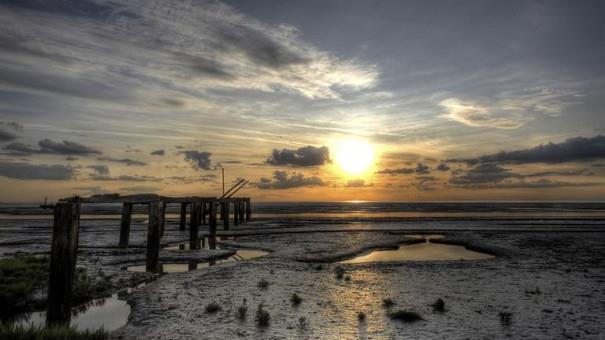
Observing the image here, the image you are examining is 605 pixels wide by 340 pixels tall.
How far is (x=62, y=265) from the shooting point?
31.7 feet

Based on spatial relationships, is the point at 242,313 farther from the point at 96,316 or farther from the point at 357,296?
the point at 96,316

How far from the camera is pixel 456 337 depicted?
8.24m

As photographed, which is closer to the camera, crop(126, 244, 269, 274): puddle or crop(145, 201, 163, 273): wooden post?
crop(145, 201, 163, 273): wooden post

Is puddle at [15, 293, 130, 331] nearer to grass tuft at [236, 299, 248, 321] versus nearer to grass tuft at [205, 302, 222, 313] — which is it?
grass tuft at [205, 302, 222, 313]

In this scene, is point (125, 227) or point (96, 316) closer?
point (96, 316)

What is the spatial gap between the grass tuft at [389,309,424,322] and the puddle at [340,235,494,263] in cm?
914

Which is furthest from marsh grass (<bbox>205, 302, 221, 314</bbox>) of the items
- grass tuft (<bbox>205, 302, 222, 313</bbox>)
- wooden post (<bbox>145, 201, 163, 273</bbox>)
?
wooden post (<bbox>145, 201, 163, 273</bbox>)

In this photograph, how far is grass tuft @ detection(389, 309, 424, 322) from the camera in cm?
940

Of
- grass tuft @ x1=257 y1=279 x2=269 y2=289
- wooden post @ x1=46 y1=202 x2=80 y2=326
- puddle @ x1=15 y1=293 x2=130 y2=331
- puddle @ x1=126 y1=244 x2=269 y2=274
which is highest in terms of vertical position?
wooden post @ x1=46 y1=202 x2=80 y2=326

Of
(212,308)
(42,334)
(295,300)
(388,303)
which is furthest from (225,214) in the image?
(42,334)

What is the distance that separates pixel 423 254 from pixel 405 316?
42.3 ft

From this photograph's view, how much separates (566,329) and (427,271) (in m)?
6.83

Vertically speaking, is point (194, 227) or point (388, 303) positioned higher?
point (194, 227)

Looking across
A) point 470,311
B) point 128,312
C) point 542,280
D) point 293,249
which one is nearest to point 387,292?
point 470,311
